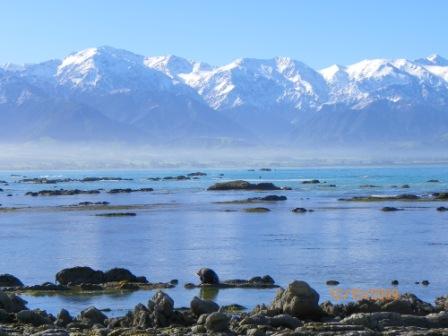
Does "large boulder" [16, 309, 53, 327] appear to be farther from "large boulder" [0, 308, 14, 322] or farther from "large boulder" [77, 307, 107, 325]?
"large boulder" [77, 307, 107, 325]

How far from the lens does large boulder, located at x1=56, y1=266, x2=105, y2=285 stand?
3772 cm

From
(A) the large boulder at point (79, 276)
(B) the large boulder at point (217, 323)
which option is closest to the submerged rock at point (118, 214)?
(A) the large boulder at point (79, 276)

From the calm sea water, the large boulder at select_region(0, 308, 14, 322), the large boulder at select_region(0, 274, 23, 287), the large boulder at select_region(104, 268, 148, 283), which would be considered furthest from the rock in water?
the large boulder at select_region(0, 308, 14, 322)

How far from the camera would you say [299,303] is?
27.7 meters

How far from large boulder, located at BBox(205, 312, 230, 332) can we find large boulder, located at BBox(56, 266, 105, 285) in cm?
1280

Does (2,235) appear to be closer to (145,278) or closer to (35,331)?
(145,278)

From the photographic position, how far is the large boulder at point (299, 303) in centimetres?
2761

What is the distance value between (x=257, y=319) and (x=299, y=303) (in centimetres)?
202

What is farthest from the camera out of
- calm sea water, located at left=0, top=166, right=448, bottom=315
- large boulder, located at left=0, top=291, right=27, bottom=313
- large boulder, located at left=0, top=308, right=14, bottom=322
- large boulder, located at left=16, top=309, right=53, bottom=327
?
calm sea water, located at left=0, top=166, right=448, bottom=315

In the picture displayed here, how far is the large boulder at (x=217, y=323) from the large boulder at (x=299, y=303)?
2.67 meters

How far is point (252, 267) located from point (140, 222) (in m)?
29.9

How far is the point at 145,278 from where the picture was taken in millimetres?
38156

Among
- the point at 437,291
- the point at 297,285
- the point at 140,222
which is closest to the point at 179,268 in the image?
the point at 437,291

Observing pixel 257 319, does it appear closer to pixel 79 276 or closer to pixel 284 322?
pixel 284 322
